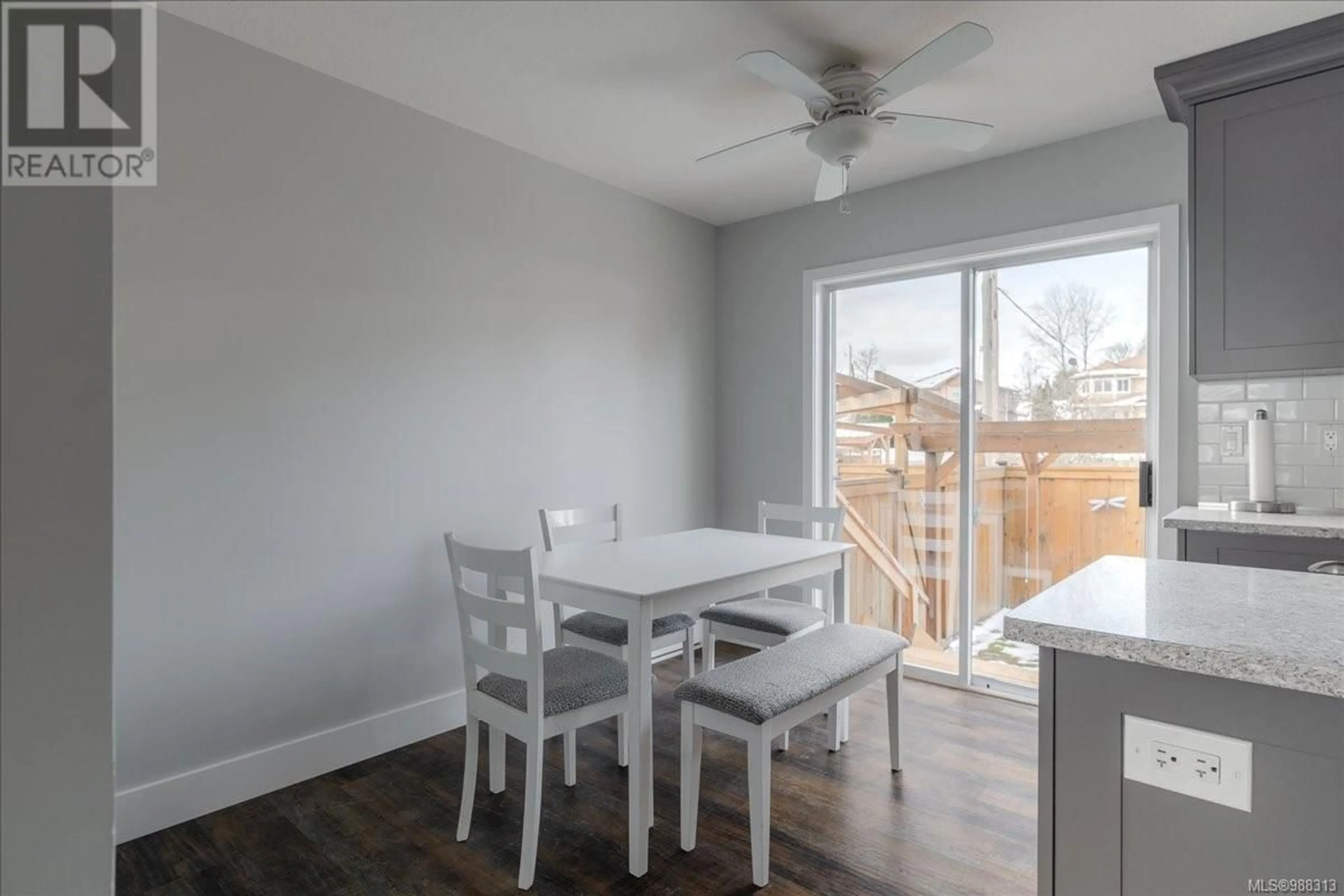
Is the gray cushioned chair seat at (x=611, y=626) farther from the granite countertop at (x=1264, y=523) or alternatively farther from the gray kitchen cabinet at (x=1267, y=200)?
the gray kitchen cabinet at (x=1267, y=200)

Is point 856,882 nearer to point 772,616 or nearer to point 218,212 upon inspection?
point 772,616

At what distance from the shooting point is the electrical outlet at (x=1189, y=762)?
32.5 inches

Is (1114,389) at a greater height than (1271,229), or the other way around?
(1271,229)

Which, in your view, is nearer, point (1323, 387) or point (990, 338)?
point (1323, 387)

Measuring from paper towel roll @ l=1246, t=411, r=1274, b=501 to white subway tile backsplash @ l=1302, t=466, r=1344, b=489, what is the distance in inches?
4.1

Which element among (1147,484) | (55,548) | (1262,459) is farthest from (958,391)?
(55,548)

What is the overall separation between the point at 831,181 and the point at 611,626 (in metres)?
1.89

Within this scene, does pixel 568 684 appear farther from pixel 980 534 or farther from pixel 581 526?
pixel 980 534

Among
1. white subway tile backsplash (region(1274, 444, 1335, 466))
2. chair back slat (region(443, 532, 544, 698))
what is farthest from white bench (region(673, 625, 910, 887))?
white subway tile backsplash (region(1274, 444, 1335, 466))

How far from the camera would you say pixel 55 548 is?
1.84 feet

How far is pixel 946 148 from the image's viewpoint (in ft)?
10.2

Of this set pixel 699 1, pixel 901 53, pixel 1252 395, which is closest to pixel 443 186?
pixel 699 1

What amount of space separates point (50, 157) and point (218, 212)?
198 centimetres

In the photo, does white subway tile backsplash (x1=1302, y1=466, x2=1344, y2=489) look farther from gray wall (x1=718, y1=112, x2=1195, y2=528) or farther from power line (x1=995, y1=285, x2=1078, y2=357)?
power line (x1=995, y1=285, x2=1078, y2=357)
